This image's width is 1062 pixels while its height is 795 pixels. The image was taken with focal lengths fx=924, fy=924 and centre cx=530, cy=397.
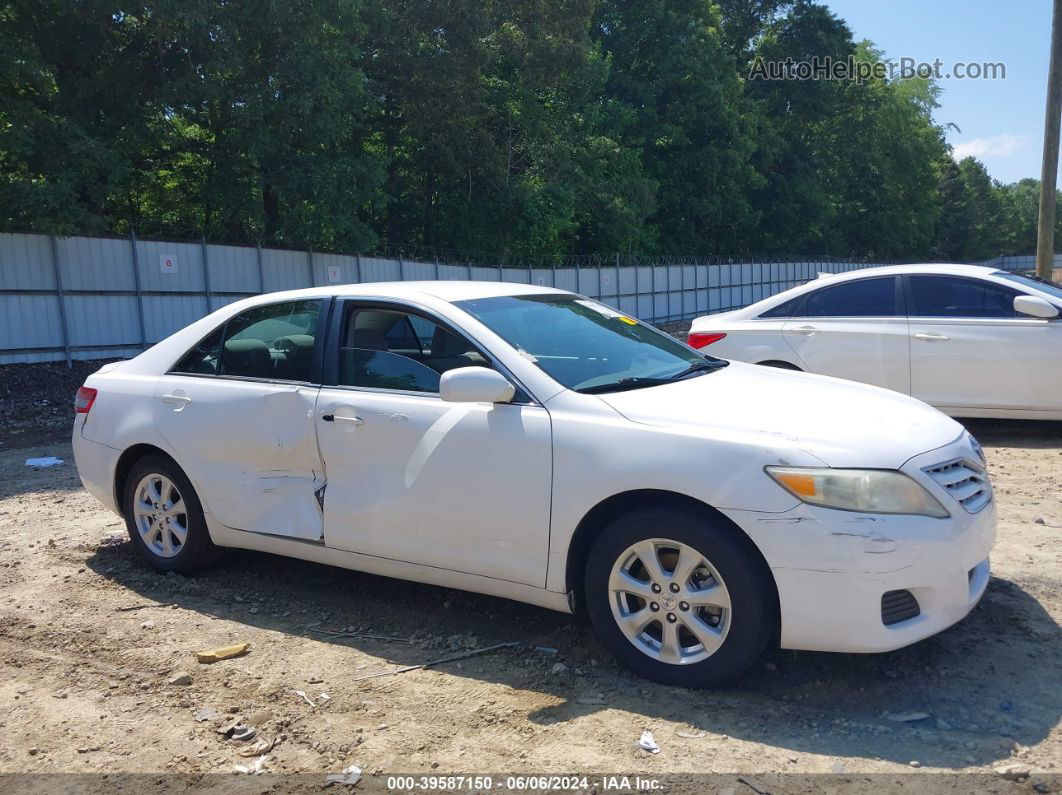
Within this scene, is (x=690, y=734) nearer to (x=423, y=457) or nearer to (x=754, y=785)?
(x=754, y=785)

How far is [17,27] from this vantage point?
15.9 metres

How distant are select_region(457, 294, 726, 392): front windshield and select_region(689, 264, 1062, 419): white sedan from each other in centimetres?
385

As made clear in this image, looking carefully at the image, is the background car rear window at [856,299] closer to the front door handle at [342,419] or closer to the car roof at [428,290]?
the car roof at [428,290]

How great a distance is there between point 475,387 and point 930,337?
5676mm

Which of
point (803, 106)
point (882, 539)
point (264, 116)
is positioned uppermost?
point (803, 106)

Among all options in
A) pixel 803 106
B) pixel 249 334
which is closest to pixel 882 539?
pixel 249 334

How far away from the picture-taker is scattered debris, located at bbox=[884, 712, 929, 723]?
3389mm

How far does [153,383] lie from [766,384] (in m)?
3.46

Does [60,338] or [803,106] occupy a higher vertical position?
[803,106]

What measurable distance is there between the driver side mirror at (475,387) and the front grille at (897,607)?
170cm

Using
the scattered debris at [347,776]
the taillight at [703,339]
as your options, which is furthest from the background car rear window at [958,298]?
the scattered debris at [347,776]

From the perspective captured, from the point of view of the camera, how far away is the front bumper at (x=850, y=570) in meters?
3.36

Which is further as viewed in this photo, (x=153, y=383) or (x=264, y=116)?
(x=264, y=116)

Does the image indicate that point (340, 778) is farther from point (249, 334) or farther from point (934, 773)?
point (249, 334)
